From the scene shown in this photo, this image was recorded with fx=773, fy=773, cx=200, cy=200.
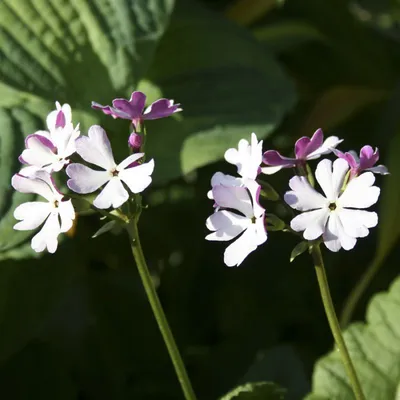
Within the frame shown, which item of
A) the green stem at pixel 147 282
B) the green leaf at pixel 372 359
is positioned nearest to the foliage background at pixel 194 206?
the green leaf at pixel 372 359

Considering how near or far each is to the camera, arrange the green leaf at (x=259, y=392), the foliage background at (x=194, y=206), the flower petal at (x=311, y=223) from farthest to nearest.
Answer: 1. the foliage background at (x=194, y=206)
2. the green leaf at (x=259, y=392)
3. the flower petal at (x=311, y=223)

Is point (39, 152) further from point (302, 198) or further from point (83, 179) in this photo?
point (302, 198)

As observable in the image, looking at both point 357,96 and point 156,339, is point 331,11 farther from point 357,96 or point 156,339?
point 156,339

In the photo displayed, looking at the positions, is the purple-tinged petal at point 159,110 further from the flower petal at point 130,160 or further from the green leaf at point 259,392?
the green leaf at point 259,392

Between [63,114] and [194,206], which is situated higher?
[63,114]

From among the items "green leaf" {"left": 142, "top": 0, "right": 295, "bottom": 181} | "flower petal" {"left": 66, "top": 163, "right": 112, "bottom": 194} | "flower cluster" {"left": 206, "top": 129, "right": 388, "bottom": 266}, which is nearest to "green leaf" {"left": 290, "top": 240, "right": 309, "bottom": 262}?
"flower cluster" {"left": 206, "top": 129, "right": 388, "bottom": 266}

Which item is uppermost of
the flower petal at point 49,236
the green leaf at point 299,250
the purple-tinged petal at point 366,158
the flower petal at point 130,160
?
the flower petal at point 130,160

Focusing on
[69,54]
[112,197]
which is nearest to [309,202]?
[112,197]
